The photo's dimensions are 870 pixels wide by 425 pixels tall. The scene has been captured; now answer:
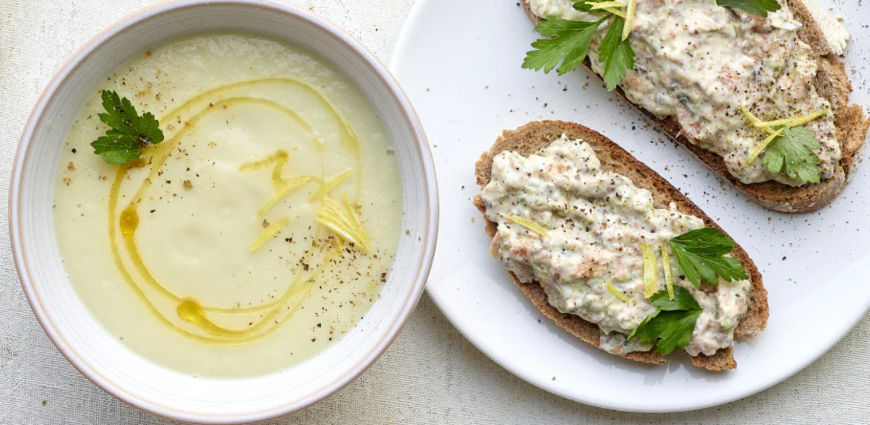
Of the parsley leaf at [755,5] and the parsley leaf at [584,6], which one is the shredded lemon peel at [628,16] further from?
the parsley leaf at [755,5]

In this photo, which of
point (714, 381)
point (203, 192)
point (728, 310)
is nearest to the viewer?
point (203, 192)

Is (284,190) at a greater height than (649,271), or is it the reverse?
(284,190)

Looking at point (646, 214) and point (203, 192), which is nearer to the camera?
point (203, 192)

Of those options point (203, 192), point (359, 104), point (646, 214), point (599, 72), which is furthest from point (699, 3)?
point (203, 192)

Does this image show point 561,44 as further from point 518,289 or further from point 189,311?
point 189,311

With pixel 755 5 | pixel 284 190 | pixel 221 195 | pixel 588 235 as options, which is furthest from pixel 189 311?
pixel 755 5

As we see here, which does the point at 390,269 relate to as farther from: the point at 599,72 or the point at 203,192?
the point at 599,72

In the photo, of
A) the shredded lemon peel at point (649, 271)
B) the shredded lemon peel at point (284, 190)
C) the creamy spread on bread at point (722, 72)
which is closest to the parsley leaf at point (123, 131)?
the shredded lemon peel at point (284, 190)
